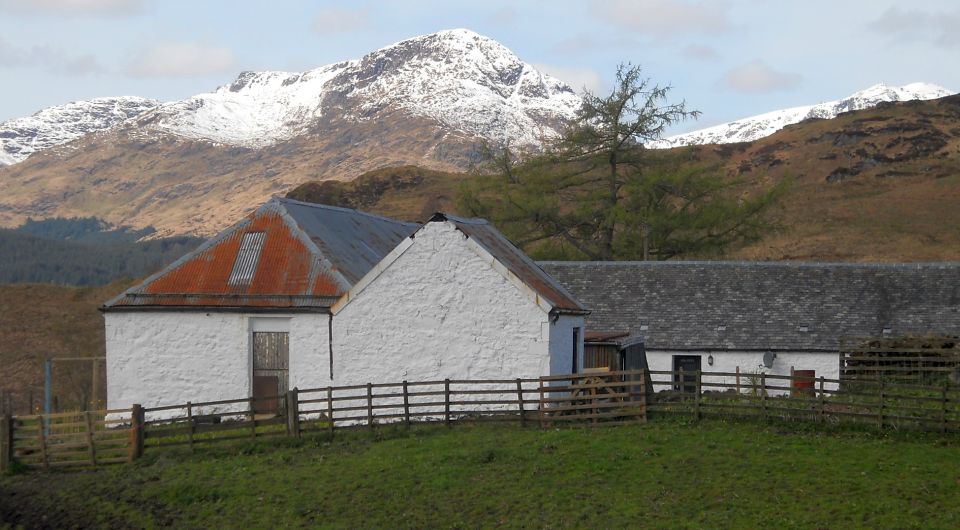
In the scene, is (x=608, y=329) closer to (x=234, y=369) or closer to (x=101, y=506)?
(x=234, y=369)

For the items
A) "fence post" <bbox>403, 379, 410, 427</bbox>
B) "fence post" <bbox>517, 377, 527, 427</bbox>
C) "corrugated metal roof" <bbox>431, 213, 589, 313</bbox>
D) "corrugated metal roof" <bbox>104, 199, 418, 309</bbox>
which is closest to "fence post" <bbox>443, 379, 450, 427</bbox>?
"fence post" <bbox>403, 379, 410, 427</bbox>

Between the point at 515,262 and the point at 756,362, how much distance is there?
11.4 meters

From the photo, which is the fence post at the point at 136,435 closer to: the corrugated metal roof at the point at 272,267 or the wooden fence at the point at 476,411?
the wooden fence at the point at 476,411

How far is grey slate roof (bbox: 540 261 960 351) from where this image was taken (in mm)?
36031

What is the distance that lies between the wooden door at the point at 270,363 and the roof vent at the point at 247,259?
5.47 ft

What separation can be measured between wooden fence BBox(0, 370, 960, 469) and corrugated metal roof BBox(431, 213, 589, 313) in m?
2.19

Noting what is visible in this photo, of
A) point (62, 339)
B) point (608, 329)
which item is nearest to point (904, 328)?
point (608, 329)

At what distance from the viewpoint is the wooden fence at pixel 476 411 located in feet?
77.0

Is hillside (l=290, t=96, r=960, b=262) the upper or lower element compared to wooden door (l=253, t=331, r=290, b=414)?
upper

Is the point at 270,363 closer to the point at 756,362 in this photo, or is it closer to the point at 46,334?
the point at 756,362

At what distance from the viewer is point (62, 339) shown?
57.0 m

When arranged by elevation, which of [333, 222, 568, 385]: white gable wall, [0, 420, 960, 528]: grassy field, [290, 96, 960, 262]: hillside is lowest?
[0, 420, 960, 528]: grassy field

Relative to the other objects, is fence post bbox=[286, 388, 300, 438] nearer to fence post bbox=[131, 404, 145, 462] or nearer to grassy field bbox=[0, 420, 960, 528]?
grassy field bbox=[0, 420, 960, 528]

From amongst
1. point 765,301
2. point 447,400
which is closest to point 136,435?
point 447,400
